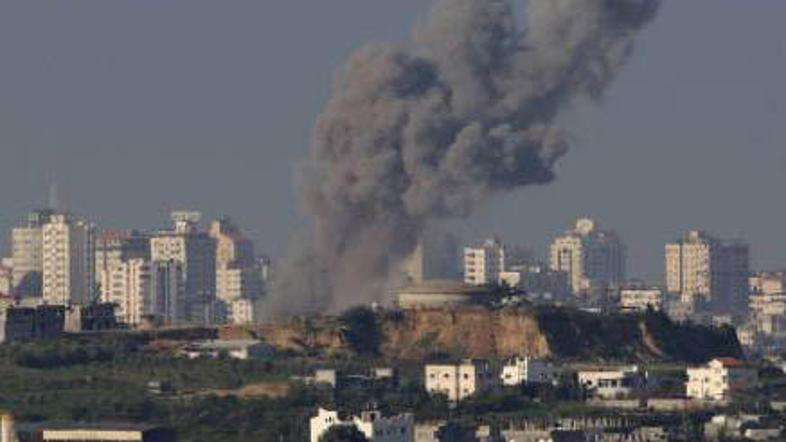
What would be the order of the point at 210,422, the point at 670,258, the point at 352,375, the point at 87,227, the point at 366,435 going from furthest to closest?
the point at 670,258 < the point at 87,227 < the point at 352,375 < the point at 210,422 < the point at 366,435

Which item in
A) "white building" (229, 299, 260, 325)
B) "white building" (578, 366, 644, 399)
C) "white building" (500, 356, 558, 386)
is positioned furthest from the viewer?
"white building" (229, 299, 260, 325)

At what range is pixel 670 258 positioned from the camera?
17700 centimetres

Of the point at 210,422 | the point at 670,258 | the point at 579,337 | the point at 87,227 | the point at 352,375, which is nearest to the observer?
the point at 210,422

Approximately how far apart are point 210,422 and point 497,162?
21343 millimetres

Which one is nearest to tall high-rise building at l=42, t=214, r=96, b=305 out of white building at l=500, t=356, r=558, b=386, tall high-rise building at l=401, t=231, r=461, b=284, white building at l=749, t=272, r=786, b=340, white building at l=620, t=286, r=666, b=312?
white building at l=620, t=286, r=666, b=312

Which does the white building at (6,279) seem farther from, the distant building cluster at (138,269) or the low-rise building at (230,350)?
the low-rise building at (230,350)

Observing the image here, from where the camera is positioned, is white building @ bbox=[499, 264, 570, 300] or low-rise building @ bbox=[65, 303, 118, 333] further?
white building @ bbox=[499, 264, 570, 300]

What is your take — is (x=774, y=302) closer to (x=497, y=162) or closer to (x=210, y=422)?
(x=497, y=162)

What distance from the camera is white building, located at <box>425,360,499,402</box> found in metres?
96.5

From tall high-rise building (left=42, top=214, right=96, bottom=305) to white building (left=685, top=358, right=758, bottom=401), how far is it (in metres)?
56.0

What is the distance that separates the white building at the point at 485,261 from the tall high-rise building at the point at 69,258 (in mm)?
12694

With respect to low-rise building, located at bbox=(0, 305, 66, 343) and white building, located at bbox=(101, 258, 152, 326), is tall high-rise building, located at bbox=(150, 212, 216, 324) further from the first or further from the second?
low-rise building, located at bbox=(0, 305, 66, 343)

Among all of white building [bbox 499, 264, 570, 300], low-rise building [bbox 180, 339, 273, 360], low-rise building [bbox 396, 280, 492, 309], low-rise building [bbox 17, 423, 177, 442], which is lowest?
low-rise building [bbox 17, 423, 177, 442]

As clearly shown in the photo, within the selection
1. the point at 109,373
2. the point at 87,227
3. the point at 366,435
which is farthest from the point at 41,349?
the point at 87,227
